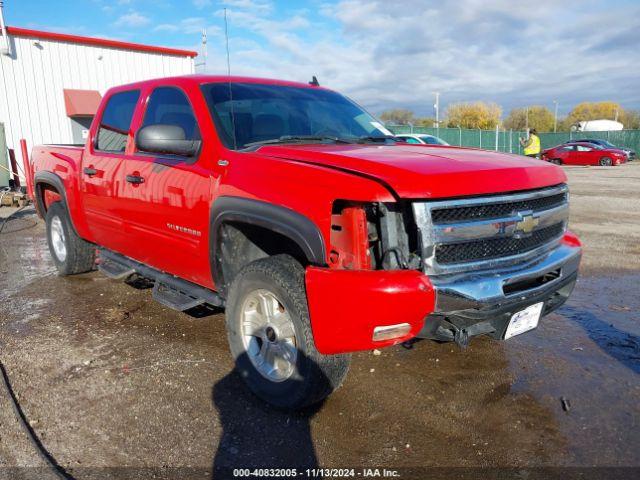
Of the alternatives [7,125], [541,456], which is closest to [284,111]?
[541,456]

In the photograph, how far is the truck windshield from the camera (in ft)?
11.9

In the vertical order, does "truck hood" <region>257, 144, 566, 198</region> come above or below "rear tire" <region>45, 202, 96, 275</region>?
above

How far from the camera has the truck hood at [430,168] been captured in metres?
2.55

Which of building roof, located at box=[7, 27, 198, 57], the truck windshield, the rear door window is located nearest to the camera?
the truck windshield

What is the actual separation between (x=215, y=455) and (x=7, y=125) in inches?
738

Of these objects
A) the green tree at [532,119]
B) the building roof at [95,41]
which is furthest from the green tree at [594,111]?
the building roof at [95,41]

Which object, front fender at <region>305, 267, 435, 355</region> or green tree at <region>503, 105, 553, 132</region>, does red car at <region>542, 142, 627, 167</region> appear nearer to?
front fender at <region>305, 267, 435, 355</region>

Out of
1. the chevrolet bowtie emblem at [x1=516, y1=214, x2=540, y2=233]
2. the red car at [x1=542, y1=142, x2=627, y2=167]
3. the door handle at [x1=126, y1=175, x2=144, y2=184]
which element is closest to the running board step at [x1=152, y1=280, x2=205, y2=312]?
the door handle at [x1=126, y1=175, x2=144, y2=184]

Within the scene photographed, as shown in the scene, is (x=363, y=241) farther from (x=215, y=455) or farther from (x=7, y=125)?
(x=7, y=125)

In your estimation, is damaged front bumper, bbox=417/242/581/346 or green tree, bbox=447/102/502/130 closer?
damaged front bumper, bbox=417/242/581/346

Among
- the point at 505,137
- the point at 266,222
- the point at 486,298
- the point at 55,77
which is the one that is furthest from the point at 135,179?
the point at 505,137

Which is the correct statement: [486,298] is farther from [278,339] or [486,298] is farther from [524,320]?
[278,339]

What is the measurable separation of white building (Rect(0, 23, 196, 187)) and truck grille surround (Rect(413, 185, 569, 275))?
18.6 meters

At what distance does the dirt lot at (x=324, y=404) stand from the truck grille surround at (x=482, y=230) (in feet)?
3.12
